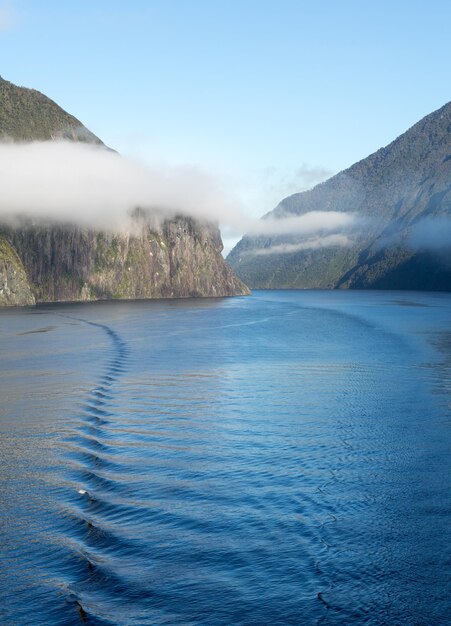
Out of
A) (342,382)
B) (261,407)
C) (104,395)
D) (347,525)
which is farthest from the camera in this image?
(342,382)

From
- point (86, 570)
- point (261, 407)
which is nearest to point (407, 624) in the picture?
point (86, 570)

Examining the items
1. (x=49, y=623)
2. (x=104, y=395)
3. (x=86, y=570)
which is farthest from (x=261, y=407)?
(x=49, y=623)

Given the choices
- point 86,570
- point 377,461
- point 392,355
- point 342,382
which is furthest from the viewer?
point 392,355

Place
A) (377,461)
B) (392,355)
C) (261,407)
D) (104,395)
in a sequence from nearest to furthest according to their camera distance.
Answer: (377,461)
(261,407)
(104,395)
(392,355)

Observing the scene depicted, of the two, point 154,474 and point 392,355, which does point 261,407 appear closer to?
point 154,474

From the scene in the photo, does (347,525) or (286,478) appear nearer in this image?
(347,525)

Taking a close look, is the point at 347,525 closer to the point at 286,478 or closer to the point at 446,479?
the point at 286,478
